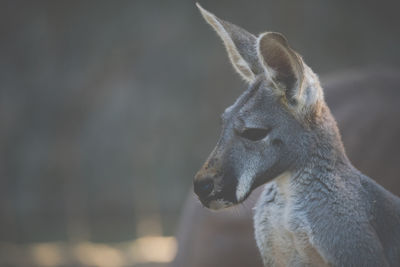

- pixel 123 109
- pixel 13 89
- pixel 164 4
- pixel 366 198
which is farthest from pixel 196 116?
pixel 366 198

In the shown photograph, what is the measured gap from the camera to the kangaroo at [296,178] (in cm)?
210

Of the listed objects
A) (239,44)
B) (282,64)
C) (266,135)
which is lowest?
(266,135)

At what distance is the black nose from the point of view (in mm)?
2131

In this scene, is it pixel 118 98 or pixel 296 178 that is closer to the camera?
pixel 296 178

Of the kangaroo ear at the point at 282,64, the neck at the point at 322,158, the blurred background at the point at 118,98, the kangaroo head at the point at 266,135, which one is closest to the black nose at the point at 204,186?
the kangaroo head at the point at 266,135

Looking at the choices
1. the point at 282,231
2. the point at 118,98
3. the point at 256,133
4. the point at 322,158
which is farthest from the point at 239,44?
the point at 118,98

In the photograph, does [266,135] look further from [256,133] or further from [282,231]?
[282,231]

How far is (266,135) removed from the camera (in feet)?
7.10

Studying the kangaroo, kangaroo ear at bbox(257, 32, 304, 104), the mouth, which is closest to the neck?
the kangaroo

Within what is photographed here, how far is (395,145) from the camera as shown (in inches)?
146

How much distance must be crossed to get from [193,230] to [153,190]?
4.88m

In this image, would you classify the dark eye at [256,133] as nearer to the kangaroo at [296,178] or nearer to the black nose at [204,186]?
the kangaroo at [296,178]

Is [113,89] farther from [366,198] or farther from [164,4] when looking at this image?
[366,198]

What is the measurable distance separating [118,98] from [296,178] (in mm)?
6398
